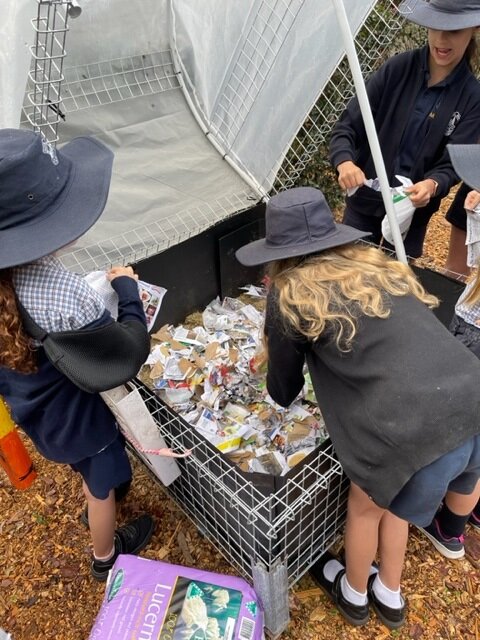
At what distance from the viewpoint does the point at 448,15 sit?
1.90 m

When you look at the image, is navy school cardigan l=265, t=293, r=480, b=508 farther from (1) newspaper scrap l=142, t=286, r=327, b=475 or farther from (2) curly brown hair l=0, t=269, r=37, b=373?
(2) curly brown hair l=0, t=269, r=37, b=373

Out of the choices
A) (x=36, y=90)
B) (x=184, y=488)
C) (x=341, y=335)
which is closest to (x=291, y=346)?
(x=341, y=335)

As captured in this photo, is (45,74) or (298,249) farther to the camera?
(45,74)

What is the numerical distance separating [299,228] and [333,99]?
191cm

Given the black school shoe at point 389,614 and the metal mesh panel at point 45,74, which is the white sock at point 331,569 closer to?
the black school shoe at point 389,614

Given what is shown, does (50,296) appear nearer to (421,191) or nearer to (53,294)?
(53,294)

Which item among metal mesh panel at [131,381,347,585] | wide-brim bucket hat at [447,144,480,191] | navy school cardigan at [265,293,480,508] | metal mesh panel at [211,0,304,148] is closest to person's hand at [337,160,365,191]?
wide-brim bucket hat at [447,144,480,191]

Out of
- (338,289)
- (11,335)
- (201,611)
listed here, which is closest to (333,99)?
(338,289)

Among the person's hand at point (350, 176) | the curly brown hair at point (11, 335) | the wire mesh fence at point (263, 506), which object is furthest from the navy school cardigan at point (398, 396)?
the person's hand at point (350, 176)

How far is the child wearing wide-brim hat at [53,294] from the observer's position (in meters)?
1.18

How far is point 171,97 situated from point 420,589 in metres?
2.64

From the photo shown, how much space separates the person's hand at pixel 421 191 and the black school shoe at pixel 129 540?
1.79m

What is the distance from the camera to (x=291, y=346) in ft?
4.70

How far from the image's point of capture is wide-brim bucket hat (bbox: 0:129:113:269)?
116 centimetres
